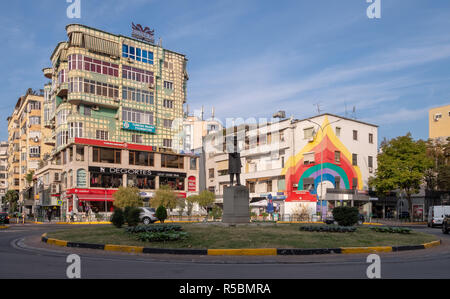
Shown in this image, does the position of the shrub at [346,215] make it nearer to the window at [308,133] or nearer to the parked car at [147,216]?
the parked car at [147,216]

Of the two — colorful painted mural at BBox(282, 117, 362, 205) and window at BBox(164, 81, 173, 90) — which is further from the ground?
window at BBox(164, 81, 173, 90)

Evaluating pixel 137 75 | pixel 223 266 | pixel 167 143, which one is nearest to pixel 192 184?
pixel 167 143

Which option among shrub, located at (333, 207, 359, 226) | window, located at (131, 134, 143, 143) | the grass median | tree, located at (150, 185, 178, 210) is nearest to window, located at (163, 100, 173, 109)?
window, located at (131, 134, 143, 143)

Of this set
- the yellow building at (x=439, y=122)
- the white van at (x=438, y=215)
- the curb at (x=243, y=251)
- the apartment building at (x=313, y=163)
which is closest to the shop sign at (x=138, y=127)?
the apartment building at (x=313, y=163)

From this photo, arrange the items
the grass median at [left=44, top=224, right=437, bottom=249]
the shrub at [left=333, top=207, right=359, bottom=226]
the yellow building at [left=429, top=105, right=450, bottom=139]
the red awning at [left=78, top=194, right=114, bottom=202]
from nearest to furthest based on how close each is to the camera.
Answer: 1. the grass median at [left=44, top=224, right=437, bottom=249]
2. the shrub at [left=333, top=207, right=359, bottom=226]
3. the red awning at [left=78, top=194, right=114, bottom=202]
4. the yellow building at [left=429, top=105, right=450, bottom=139]

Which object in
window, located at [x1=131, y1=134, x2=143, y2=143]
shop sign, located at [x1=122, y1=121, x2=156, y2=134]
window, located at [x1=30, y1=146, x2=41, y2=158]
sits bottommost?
window, located at [x1=30, y1=146, x2=41, y2=158]

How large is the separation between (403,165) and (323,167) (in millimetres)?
10565

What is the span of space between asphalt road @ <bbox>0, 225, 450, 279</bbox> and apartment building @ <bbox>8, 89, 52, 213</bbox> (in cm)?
6614

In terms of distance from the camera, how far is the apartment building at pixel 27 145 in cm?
7875

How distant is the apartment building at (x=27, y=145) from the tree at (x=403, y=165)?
55360 millimetres

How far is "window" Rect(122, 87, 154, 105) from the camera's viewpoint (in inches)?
2274

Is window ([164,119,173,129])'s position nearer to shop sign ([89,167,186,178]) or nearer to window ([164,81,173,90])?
window ([164,81,173,90])
